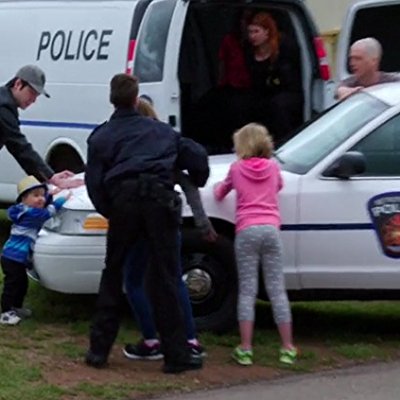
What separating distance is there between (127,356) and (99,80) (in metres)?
4.45

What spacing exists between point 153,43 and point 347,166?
3589 mm

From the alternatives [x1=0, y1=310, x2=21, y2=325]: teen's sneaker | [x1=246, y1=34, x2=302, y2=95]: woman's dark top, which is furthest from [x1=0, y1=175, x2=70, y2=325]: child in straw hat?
[x1=246, y1=34, x2=302, y2=95]: woman's dark top

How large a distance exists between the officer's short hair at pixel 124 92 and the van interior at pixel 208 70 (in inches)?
160

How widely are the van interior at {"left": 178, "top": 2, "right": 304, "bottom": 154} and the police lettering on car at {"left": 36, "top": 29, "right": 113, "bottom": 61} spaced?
2.42 ft

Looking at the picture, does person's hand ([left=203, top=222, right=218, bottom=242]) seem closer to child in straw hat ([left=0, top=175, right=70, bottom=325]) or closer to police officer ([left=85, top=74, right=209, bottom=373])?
police officer ([left=85, top=74, right=209, bottom=373])

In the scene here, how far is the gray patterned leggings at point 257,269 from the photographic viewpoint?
845 cm

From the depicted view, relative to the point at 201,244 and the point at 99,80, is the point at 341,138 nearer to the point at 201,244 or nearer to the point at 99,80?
the point at 201,244

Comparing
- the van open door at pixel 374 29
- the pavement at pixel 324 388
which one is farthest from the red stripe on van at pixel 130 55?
the pavement at pixel 324 388

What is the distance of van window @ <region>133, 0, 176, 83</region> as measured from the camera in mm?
11906

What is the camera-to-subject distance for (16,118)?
381 inches

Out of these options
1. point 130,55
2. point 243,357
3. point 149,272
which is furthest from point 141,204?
point 130,55

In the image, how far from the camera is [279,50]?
490 inches

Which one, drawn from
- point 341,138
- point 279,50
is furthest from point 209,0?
point 341,138

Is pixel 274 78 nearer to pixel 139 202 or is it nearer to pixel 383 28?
pixel 383 28
